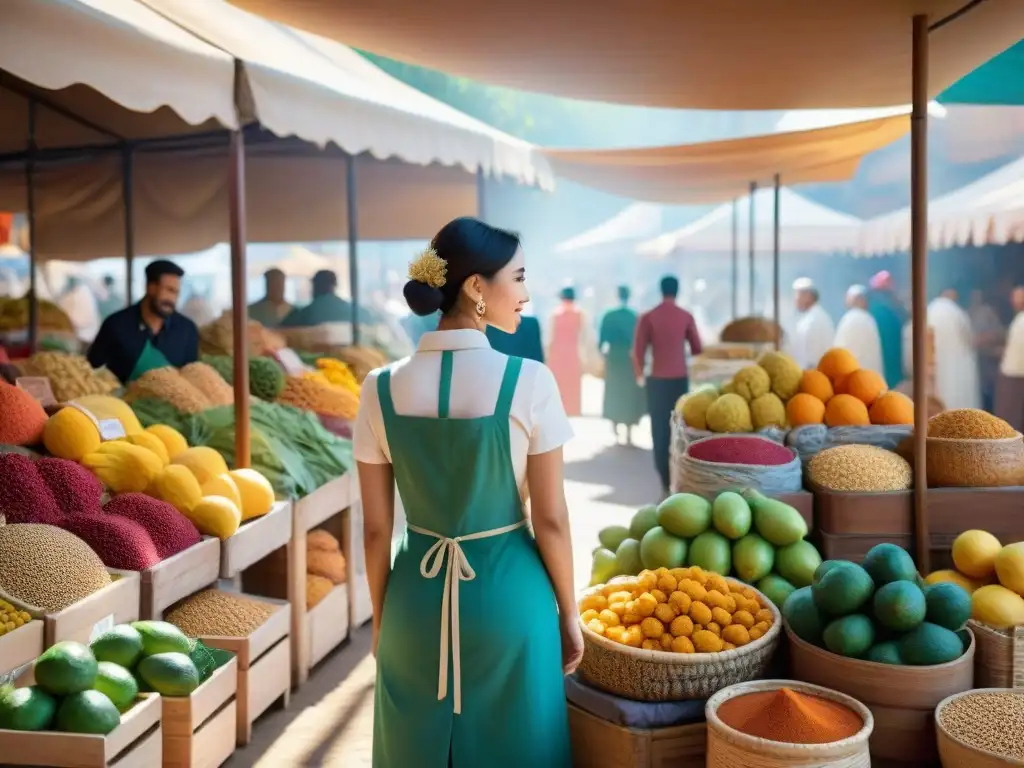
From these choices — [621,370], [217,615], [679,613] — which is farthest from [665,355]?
[679,613]

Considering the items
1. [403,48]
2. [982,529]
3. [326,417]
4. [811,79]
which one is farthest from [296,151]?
[982,529]

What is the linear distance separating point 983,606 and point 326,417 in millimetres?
3171

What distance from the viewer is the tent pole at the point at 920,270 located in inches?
117

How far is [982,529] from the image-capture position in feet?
9.91

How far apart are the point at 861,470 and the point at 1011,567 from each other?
0.56m

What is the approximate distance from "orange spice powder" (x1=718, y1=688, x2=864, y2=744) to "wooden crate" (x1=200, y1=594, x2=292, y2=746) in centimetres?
162

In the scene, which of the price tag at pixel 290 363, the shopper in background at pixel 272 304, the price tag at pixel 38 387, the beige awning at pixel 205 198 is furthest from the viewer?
the shopper in background at pixel 272 304

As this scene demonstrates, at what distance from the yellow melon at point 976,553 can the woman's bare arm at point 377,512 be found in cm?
169

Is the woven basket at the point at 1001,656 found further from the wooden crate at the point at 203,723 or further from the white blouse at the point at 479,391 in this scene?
the wooden crate at the point at 203,723

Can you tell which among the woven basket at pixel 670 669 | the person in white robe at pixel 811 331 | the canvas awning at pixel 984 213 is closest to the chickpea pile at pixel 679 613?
the woven basket at pixel 670 669

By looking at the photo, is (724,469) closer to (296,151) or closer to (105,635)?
(105,635)

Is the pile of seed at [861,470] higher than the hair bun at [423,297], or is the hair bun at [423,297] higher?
the hair bun at [423,297]

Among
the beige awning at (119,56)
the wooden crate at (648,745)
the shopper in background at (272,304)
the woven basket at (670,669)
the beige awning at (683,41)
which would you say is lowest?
the wooden crate at (648,745)

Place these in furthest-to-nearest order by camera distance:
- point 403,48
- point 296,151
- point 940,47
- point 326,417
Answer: point 296,151 < point 326,417 < point 403,48 < point 940,47
